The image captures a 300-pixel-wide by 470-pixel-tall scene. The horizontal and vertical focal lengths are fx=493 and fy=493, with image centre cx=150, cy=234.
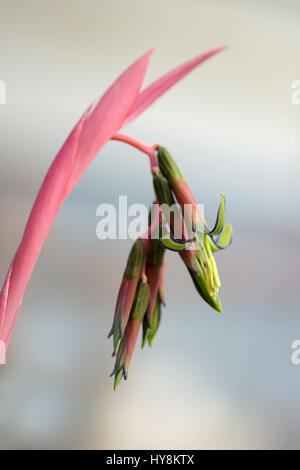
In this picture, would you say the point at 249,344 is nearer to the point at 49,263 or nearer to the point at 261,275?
the point at 261,275

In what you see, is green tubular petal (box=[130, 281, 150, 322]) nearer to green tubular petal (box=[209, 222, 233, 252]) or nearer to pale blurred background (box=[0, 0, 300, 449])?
green tubular petal (box=[209, 222, 233, 252])

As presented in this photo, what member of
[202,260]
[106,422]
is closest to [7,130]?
[106,422]

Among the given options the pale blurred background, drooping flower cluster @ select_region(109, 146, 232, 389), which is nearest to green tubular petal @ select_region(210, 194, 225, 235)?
drooping flower cluster @ select_region(109, 146, 232, 389)

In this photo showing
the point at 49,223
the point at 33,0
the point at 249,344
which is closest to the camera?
the point at 49,223

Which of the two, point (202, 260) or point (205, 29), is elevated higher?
point (205, 29)

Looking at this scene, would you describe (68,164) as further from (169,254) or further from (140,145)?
(169,254)

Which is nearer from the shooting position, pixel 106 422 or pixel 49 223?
pixel 49 223
